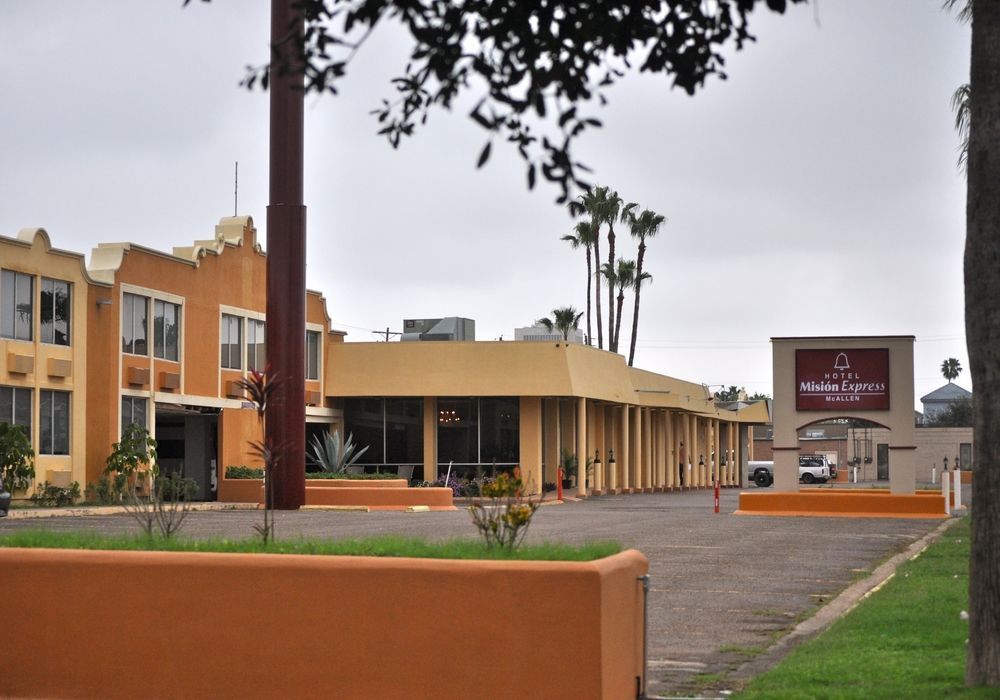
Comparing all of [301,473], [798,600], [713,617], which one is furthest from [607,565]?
[301,473]

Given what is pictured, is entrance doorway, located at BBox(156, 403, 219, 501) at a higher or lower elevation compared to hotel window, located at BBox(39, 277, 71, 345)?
lower

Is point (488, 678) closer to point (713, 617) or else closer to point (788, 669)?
point (788, 669)

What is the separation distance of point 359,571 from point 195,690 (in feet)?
4.38

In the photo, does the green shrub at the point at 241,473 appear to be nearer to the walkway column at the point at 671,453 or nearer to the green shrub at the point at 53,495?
the green shrub at the point at 53,495

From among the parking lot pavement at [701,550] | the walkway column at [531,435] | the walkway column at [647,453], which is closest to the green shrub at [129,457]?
the parking lot pavement at [701,550]

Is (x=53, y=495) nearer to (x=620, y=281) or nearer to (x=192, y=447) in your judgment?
(x=192, y=447)

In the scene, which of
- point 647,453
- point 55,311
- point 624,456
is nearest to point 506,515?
point 55,311

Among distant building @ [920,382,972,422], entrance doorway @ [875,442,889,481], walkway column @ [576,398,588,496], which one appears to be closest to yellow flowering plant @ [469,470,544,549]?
walkway column @ [576,398,588,496]

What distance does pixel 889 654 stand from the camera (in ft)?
35.9

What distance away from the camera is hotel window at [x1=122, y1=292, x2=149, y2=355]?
37812mm

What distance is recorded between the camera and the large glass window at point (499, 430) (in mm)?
49250

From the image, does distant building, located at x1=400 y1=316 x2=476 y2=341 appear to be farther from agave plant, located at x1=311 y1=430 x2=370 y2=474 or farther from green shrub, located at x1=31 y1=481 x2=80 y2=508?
green shrub, located at x1=31 y1=481 x2=80 y2=508

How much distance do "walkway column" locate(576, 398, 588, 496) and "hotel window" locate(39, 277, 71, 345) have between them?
2047 centimetres

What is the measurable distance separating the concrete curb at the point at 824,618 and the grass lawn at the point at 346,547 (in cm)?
223
